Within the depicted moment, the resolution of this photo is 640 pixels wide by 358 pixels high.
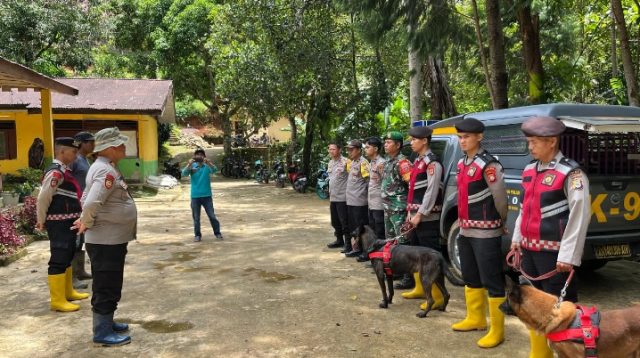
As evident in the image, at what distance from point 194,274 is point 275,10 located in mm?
10025

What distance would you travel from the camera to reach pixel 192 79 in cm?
2702

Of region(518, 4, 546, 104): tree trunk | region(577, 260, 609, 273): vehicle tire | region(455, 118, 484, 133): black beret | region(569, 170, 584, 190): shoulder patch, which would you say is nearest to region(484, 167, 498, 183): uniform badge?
region(455, 118, 484, 133): black beret

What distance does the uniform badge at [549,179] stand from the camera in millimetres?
3191

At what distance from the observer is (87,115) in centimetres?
1795

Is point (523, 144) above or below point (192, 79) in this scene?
below

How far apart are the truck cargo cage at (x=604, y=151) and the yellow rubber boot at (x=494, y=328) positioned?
1912 mm

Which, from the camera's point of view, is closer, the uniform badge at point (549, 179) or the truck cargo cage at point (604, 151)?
the uniform badge at point (549, 179)

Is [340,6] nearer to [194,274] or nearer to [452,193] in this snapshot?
[452,193]

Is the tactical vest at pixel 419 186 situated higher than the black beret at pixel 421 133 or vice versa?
the black beret at pixel 421 133

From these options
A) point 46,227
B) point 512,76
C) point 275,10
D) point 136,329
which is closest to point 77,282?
point 46,227

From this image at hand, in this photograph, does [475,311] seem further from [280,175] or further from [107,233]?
[280,175]

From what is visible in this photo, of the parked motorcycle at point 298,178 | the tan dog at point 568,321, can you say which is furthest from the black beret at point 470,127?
the parked motorcycle at point 298,178

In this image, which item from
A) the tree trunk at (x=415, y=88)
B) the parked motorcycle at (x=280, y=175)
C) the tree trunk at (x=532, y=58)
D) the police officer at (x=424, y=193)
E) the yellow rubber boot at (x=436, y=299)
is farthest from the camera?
the parked motorcycle at (x=280, y=175)

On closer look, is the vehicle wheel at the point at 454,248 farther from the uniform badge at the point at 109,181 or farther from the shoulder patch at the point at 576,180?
the uniform badge at the point at 109,181
